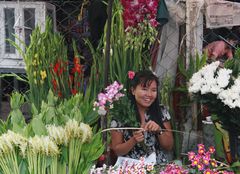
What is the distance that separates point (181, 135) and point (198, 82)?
0.87m

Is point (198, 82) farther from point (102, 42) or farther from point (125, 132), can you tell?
point (102, 42)

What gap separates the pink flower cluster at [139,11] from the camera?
2.83 metres

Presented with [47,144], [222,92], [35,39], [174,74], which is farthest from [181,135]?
[47,144]

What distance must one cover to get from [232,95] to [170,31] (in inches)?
45.9

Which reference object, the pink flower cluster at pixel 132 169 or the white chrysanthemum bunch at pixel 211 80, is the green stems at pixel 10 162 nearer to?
the pink flower cluster at pixel 132 169

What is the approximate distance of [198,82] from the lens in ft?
7.23

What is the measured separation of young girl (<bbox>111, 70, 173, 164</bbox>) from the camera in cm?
266

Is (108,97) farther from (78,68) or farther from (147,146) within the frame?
(78,68)

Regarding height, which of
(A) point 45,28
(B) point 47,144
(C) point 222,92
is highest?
(A) point 45,28

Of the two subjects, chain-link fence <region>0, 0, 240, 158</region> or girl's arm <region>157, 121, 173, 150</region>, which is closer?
girl's arm <region>157, 121, 173, 150</region>

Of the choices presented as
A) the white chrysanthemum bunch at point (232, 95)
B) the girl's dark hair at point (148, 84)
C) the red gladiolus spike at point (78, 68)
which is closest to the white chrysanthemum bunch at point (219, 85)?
the white chrysanthemum bunch at point (232, 95)

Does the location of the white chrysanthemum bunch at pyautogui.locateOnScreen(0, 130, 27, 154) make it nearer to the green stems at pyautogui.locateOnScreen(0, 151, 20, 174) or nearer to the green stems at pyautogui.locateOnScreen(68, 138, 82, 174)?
the green stems at pyautogui.locateOnScreen(0, 151, 20, 174)

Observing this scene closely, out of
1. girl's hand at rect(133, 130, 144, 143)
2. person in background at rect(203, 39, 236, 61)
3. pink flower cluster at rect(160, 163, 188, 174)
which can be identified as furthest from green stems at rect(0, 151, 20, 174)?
person in background at rect(203, 39, 236, 61)

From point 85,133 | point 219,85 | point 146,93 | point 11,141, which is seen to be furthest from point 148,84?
point 11,141
